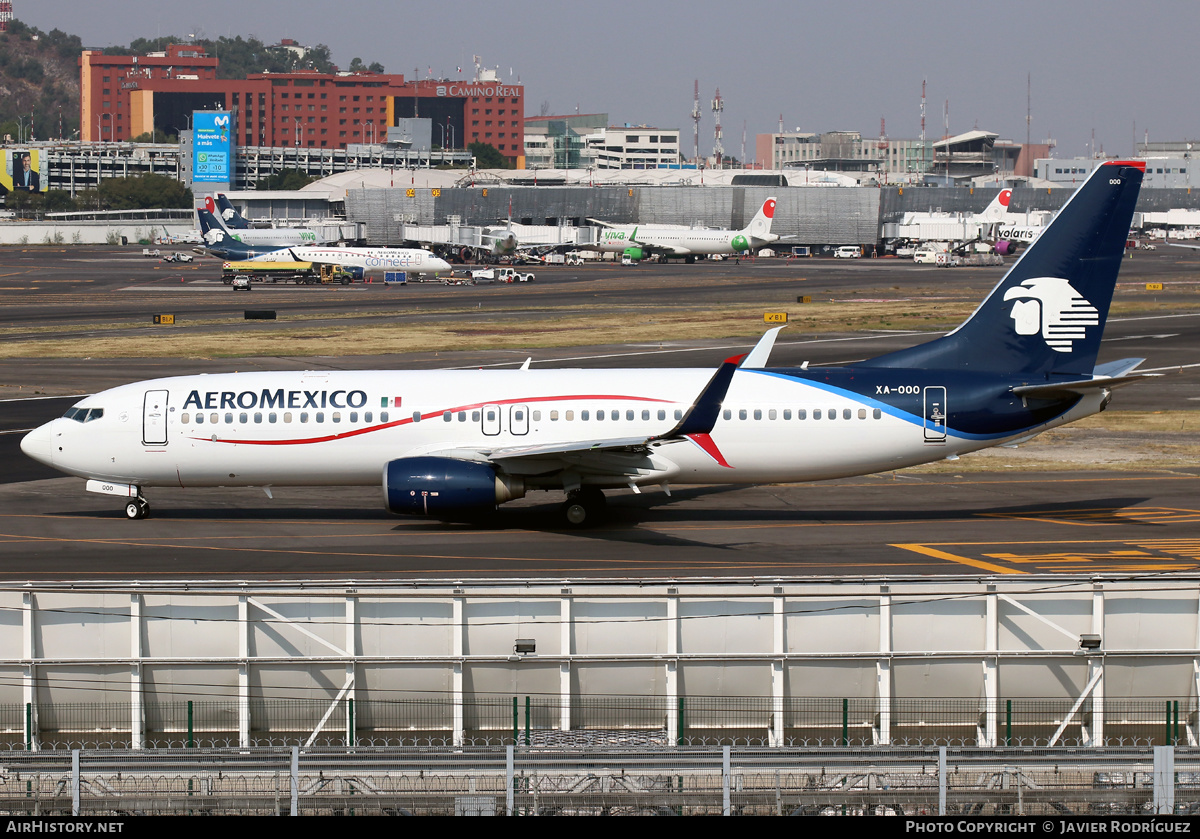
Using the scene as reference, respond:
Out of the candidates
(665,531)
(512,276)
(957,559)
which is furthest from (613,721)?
(512,276)

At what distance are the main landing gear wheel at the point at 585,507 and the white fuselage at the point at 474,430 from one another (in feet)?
1.84

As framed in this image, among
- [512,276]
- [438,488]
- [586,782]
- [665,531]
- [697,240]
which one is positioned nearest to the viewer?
[586,782]

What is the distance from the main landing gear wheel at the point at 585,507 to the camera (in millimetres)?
38938

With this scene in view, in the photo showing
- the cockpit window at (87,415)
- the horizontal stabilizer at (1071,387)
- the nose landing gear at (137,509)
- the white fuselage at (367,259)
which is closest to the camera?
the horizontal stabilizer at (1071,387)

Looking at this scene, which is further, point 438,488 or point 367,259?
point 367,259

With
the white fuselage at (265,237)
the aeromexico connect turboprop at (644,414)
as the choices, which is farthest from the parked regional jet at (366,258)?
the aeromexico connect turboprop at (644,414)

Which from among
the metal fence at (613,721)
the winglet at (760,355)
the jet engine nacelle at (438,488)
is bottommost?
the metal fence at (613,721)

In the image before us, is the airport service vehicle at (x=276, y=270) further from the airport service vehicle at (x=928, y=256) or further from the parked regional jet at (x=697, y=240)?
the airport service vehicle at (x=928, y=256)

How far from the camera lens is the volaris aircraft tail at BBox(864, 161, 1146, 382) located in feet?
129

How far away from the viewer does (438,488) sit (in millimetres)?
36469

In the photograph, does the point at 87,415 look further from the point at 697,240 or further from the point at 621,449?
the point at 697,240

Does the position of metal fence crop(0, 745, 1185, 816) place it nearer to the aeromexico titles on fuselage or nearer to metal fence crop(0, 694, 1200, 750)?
metal fence crop(0, 694, 1200, 750)

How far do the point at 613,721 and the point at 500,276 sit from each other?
138m

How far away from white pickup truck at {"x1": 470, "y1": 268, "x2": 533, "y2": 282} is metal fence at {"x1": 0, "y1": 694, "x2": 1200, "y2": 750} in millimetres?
134448
